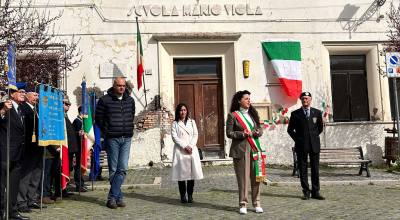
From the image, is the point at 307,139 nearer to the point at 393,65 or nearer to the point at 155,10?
the point at 393,65

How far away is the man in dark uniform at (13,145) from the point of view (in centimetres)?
582

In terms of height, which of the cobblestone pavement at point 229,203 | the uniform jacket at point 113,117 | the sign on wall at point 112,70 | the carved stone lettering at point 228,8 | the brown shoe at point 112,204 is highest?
the carved stone lettering at point 228,8

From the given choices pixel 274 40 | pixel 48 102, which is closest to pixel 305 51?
pixel 274 40

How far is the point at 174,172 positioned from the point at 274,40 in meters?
7.68

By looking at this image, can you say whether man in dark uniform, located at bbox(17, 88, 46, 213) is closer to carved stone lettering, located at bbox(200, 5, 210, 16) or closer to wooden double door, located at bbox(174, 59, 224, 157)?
wooden double door, located at bbox(174, 59, 224, 157)

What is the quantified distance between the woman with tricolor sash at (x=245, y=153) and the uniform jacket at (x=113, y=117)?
1.79 meters

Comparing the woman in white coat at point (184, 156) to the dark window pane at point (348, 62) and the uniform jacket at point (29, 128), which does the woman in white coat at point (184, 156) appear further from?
the dark window pane at point (348, 62)

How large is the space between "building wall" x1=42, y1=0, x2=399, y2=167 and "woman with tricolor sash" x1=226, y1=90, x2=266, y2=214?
665 centimetres

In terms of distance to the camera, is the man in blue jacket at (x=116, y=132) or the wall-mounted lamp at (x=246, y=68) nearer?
the man in blue jacket at (x=116, y=132)

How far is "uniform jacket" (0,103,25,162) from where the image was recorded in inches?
230

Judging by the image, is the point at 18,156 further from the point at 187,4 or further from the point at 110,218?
the point at 187,4

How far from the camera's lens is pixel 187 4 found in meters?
13.5

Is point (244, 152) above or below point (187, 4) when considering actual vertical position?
below

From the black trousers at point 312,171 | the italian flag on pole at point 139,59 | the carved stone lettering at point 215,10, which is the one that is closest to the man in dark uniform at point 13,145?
the black trousers at point 312,171
